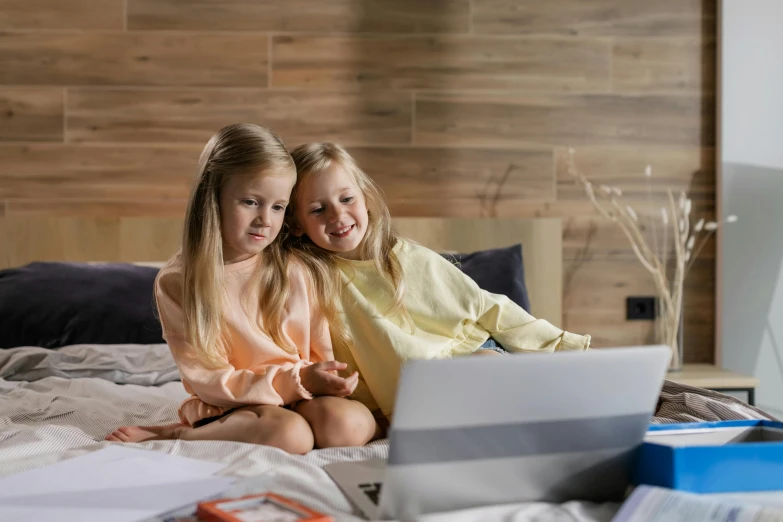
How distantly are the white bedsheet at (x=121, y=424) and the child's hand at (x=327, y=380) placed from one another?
0.37ft

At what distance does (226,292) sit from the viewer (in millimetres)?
1503

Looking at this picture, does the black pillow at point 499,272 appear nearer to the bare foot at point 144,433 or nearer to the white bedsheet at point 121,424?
the white bedsheet at point 121,424

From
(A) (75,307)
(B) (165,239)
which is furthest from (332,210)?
(B) (165,239)

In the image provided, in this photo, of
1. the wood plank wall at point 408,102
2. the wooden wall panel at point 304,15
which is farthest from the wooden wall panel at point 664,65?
the wooden wall panel at point 304,15

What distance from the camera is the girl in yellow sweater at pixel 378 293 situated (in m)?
1.56

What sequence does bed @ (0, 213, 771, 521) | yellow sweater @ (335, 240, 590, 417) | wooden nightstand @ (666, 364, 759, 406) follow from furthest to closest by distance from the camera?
wooden nightstand @ (666, 364, 759, 406)
yellow sweater @ (335, 240, 590, 417)
bed @ (0, 213, 771, 521)

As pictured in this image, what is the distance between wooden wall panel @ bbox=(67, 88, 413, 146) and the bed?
32 centimetres

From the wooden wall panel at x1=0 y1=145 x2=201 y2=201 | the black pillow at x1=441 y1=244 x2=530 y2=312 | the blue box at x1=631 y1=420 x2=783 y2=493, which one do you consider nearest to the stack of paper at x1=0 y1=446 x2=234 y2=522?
the blue box at x1=631 y1=420 x2=783 y2=493

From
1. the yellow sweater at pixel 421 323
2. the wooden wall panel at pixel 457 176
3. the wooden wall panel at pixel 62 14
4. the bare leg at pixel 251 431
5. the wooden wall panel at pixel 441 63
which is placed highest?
the wooden wall panel at pixel 62 14

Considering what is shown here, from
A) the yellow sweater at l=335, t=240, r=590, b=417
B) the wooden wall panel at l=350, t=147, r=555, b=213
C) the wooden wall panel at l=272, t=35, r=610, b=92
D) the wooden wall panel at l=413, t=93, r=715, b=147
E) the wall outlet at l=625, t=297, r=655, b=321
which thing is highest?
the wooden wall panel at l=272, t=35, r=610, b=92

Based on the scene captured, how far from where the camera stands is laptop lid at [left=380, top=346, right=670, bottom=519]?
83 centimetres

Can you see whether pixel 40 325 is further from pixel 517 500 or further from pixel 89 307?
pixel 517 500

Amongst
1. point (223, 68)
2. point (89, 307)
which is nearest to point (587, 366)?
point (89, 307)

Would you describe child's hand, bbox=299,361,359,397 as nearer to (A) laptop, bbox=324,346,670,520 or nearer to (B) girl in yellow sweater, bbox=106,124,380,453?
(B) girl in yellow sweater, bbox=106,124,380,453
